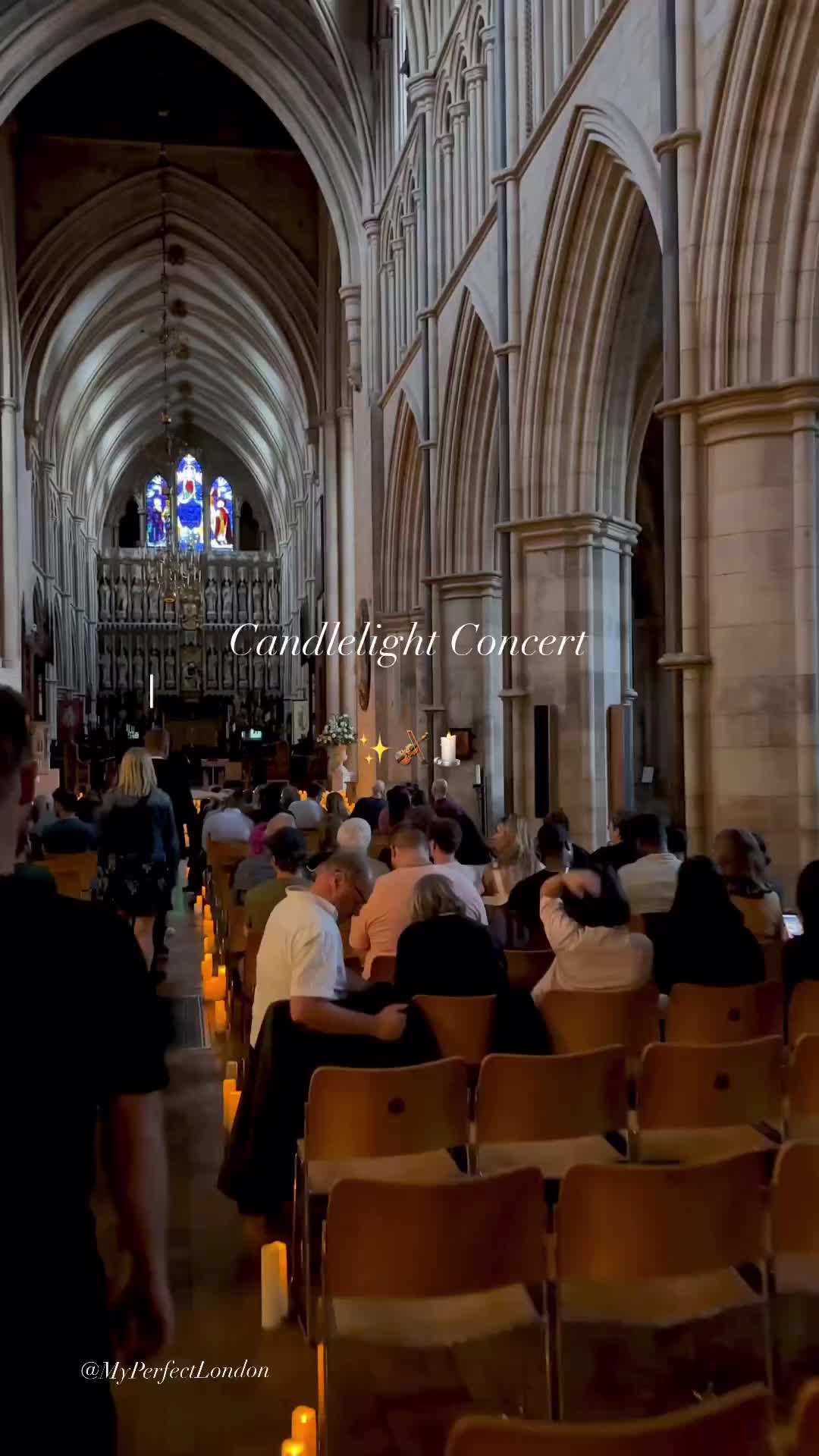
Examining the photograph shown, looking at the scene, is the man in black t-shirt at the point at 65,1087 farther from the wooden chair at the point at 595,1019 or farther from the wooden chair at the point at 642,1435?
the wooden chair at the point at 595,1019

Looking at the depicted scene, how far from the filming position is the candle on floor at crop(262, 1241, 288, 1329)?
3.46m

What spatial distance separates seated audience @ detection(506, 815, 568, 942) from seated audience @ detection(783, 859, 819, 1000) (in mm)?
1504

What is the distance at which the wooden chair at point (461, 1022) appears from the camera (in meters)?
4.08

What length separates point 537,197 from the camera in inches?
462

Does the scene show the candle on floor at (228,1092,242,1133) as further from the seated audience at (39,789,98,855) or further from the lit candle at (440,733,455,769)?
the lit candle at (440,733,455,769)

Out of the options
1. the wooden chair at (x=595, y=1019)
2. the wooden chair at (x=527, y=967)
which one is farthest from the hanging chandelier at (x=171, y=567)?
the wooden chair at (x=595, y=1019)

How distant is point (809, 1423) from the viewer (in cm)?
159

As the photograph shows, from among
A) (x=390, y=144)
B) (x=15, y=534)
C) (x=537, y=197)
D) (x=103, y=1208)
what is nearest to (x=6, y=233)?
(x=15, y=534)

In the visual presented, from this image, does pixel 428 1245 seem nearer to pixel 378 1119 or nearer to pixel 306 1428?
pixel 306 1428

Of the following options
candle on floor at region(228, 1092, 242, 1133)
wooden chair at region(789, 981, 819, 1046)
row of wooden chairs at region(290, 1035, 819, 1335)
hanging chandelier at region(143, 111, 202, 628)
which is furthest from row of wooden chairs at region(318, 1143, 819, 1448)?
hanging chandelier at region(143, 111, 202, 628)

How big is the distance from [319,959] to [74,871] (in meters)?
4.58

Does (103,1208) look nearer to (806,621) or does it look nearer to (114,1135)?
(114,1135)

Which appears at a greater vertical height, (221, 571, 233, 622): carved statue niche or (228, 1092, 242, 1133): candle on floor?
(221, 571, 233, 622): carved statue niche

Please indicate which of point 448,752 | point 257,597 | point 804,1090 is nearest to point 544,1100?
point 804,1090
